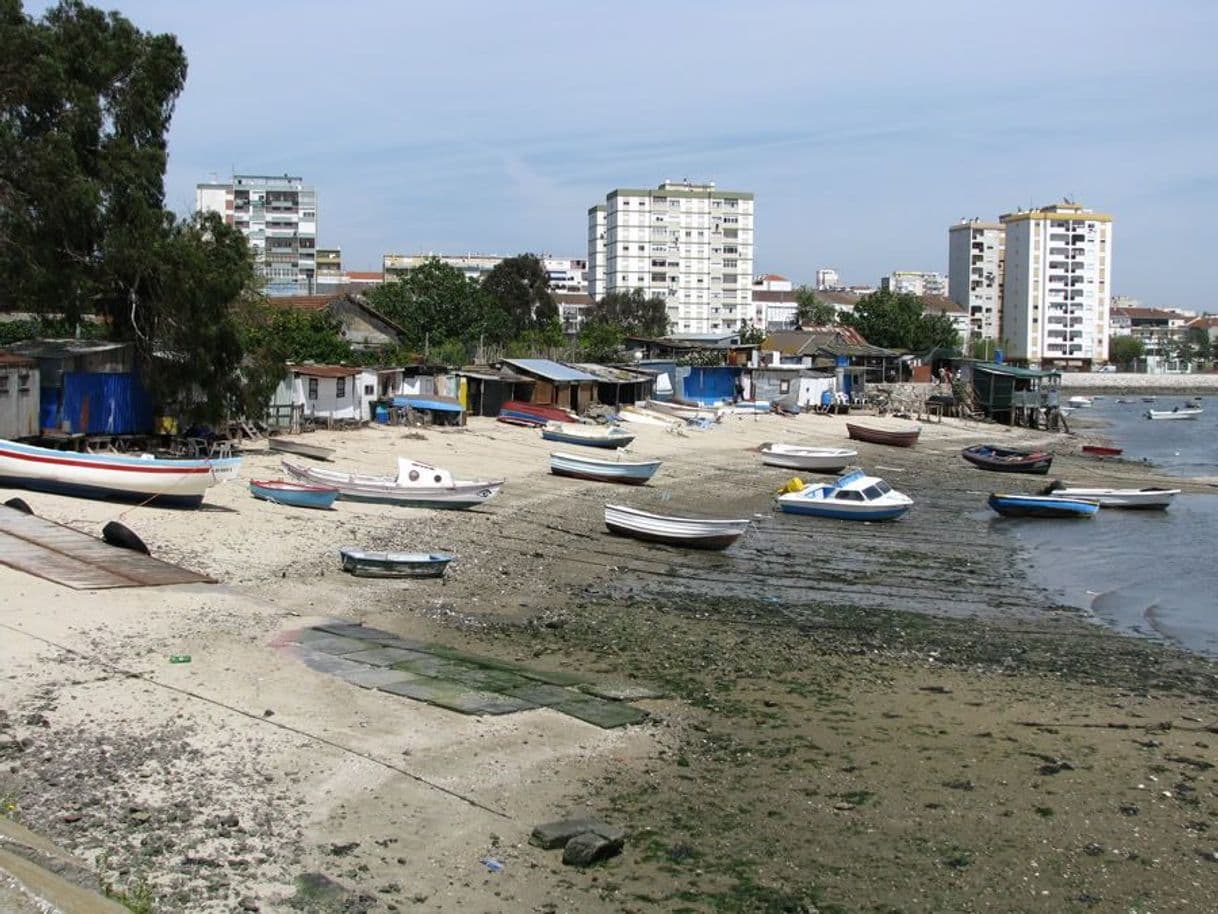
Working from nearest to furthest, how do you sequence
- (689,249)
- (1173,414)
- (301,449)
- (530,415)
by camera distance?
(301,449) → (530,415) → (1173,414) → (689,249)

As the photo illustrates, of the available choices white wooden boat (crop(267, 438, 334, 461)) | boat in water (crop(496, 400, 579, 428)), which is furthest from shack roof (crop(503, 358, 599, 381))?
white wooden boat (crop(267, 438, 334, 461))

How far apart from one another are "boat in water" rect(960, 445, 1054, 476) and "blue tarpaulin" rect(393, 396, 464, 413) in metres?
21.6

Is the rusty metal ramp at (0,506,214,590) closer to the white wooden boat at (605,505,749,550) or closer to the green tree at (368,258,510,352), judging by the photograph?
the white wooden boat at (605,505,749,550)

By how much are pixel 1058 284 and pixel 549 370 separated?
13582cm

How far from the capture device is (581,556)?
25.4 meters

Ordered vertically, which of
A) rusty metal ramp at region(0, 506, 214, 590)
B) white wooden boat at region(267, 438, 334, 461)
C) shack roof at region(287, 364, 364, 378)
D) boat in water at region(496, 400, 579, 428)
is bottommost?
rusty metal ramp at region(0, 506, 214, 590)

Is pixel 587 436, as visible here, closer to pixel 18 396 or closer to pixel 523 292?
pixel 18 396

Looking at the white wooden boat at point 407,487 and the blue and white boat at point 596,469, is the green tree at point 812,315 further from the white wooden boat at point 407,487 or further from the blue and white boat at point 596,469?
the white wooden boat at point 407,487

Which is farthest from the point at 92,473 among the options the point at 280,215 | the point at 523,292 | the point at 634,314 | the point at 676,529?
the point at 280,215

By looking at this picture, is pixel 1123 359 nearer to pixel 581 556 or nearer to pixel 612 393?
pixel 612 393

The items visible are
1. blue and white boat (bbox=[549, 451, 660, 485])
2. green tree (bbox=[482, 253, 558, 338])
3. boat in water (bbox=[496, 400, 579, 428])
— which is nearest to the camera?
blue and white boat (bbox=[549, 451, 660, 485])

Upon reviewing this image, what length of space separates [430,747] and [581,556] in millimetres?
14059

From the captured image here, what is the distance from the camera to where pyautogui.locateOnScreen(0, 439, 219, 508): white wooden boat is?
23.5 m

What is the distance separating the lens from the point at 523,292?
330ft
